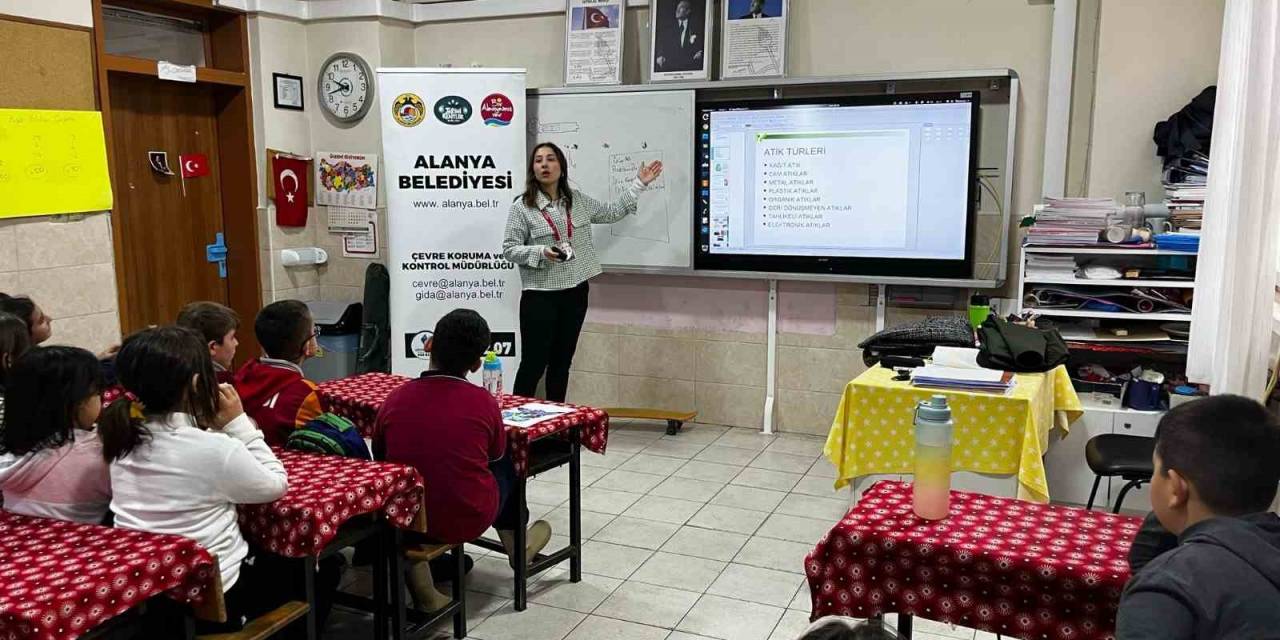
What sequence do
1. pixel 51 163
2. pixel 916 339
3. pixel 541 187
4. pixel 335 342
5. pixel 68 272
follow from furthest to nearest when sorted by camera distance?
pixel 335 342, pixel 541 187, pixel 68 272, pixel 51 163, pixel 916 339

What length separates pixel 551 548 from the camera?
3705mm

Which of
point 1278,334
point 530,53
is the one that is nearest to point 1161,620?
point 1278,334

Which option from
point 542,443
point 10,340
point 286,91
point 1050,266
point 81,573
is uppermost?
point 286,91

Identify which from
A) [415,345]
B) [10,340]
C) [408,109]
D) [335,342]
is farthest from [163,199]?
[10,340]

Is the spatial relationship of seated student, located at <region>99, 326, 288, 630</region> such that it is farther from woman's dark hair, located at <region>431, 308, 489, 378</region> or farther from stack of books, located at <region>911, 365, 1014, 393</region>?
stack of books, located at <region>911, 365, 1014, 393</region>

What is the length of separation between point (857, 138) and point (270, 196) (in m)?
3.40

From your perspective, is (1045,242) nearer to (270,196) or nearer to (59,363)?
(59,363)

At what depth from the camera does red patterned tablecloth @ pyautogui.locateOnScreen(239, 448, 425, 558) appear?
7.48 ft

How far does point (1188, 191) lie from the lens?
400 centimetres

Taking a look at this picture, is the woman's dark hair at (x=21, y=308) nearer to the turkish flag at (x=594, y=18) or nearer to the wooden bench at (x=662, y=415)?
the wooden bench at (x=662, y=415)

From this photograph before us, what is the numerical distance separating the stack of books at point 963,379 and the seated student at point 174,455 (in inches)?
77.8

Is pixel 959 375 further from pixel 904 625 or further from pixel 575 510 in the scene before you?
pixel 575 510

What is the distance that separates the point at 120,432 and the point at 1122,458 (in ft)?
9.90

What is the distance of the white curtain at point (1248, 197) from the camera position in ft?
8.41
